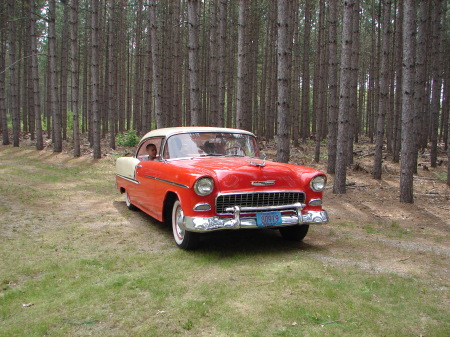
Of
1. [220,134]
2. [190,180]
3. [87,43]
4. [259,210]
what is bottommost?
[259,210]

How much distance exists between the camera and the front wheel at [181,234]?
193 inches

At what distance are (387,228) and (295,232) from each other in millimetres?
2196

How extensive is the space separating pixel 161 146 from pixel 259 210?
7.09 ft

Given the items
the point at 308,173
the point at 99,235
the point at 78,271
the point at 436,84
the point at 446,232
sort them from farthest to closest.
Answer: the point at 436,84, the point at 446,232, the point at 99,235, the point at 308,173, the point at 78,271

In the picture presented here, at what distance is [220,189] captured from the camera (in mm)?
4652

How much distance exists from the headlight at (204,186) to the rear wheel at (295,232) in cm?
152

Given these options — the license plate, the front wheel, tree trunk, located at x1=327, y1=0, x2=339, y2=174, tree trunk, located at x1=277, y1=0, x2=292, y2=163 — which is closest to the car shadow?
the front wheel

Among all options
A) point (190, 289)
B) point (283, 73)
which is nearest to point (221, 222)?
point (190, 289)

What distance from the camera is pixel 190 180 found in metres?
4.70

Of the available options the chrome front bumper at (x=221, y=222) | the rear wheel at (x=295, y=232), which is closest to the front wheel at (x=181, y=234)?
the chrome front bumper at (x=221, y=222)

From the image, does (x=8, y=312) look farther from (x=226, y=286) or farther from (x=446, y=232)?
(x=446, y=232)

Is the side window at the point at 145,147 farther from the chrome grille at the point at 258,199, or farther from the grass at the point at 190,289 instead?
the chrome grille at the point at 258,199

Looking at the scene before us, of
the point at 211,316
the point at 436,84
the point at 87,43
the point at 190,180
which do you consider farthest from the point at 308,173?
the point at 87,43

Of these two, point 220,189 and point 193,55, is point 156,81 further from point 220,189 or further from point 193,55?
point 220,189
